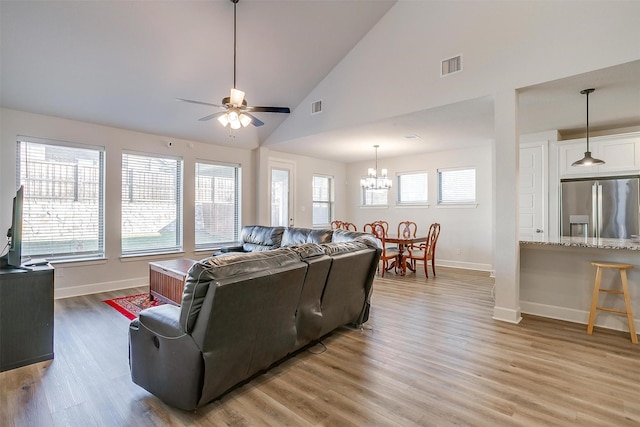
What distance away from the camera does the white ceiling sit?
3381 mm

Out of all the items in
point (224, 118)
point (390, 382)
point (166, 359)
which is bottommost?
point (390, 382)

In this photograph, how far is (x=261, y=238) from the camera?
5.39 meters

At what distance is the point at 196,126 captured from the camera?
5.53 m

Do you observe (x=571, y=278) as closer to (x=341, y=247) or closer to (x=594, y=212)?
(x=594, y=212)

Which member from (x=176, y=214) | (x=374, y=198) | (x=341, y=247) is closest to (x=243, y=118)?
(x=341, y=247)

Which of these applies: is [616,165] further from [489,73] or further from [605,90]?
[489,73]

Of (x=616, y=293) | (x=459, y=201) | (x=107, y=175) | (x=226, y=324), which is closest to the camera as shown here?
(x=226, y=324)

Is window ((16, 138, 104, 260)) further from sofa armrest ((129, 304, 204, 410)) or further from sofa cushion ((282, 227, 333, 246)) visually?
sofa armrest ((129, 304, 204, 410))

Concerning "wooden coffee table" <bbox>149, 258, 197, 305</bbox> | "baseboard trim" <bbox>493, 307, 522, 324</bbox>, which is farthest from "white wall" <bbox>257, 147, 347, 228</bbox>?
"baseboard trim" <bbox>493, 307, 522, 324</bbox>

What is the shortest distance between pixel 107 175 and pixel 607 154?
771 centimetres

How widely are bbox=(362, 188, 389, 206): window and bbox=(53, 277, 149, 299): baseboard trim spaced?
5495 mm

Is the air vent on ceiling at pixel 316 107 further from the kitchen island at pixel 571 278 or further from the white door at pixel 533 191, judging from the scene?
the kitchen island at pixel 571 278

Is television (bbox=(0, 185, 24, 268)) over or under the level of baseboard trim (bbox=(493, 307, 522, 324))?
over

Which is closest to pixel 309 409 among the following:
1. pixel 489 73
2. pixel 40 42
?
pixel 489 73
